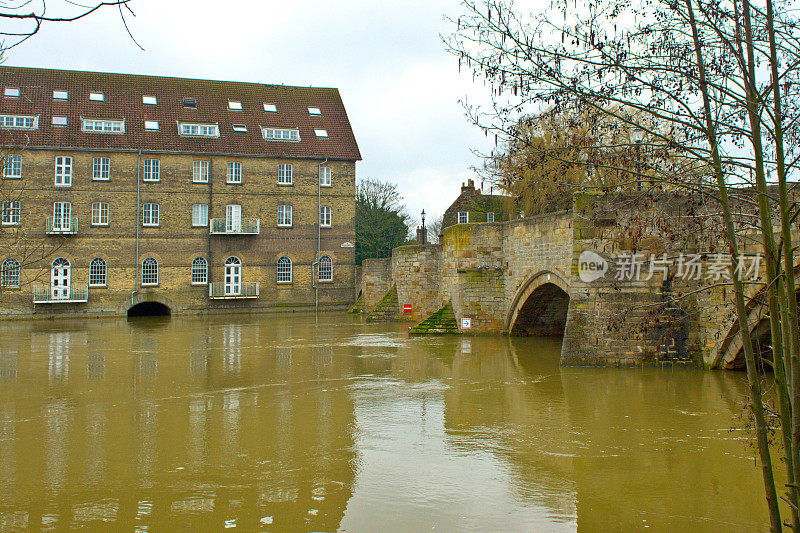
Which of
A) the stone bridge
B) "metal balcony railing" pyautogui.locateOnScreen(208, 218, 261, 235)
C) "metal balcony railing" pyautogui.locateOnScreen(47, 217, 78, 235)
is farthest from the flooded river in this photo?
"metal balcony railing" pyautogui.locateOnScreen(208, 218, 261, 235)

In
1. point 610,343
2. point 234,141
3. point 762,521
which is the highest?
point 234,141

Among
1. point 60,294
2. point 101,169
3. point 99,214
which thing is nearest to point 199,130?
point 101,169

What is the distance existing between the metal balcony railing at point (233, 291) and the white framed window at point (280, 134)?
738 cm

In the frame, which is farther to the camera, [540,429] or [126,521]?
[540,429]

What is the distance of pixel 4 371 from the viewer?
14.4m

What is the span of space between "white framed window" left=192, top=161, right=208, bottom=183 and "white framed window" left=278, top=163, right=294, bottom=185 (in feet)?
11.7

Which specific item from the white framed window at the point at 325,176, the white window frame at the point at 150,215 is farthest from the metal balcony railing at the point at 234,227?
the white framed window at the point at 325,176

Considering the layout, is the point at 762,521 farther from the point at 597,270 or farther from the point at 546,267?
the point at 546,267

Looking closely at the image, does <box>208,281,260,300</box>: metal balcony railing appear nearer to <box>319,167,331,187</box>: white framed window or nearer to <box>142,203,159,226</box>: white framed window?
<box>142,203,159,226</box>: white framed window

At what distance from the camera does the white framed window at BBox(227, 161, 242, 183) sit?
114 feet

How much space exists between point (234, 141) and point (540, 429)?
94.9 feet

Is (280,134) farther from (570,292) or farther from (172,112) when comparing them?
(570,292)

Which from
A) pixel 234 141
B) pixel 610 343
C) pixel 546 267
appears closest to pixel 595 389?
pixel 610 343

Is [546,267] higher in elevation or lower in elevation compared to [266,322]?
higher
